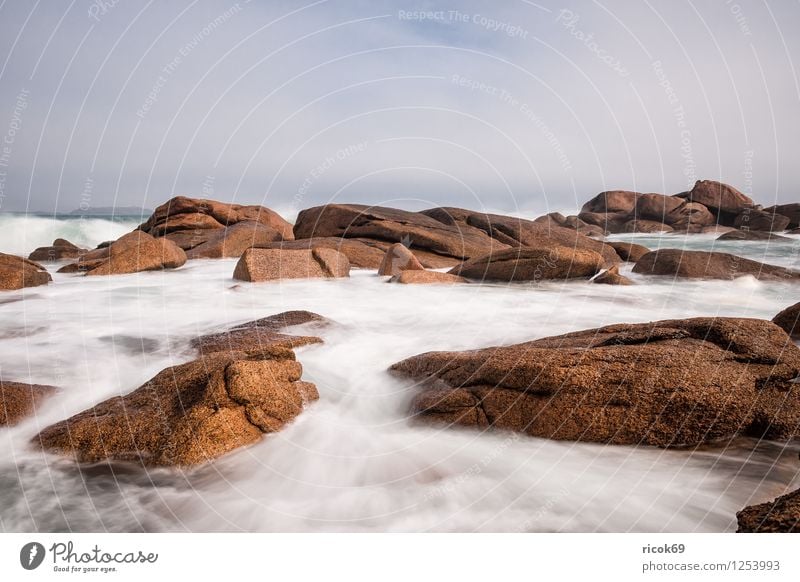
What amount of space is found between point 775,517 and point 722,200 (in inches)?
1654

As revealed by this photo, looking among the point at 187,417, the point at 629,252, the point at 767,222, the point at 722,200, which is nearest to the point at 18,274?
the point at 187,417

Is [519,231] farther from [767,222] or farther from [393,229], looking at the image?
[767,222]

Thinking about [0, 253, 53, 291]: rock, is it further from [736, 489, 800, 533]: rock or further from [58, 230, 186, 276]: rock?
[736, 489, 800, 533]: rock

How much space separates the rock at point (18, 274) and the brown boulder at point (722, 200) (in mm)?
41332

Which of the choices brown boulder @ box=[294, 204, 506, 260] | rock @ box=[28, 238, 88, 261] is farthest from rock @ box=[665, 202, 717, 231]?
rock @ box=[28, 238, 88, 261]

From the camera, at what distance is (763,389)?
3.42 m

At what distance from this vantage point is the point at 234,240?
54.6 feet

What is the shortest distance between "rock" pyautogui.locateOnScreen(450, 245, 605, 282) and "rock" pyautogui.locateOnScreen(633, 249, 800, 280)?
186 centimetres

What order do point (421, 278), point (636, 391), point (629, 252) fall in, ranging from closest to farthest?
point (636, 391)
point (421, 278)
point (629, 252)

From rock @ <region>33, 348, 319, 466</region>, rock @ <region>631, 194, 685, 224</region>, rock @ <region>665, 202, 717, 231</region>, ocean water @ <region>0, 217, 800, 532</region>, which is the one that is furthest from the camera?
rock @ <region>631, 194, 685, 224</region>
